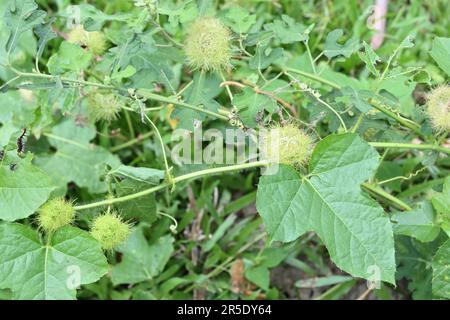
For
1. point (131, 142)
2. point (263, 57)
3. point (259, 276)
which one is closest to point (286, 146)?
point (263, 57)

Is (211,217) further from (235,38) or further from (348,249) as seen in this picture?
(348,249)

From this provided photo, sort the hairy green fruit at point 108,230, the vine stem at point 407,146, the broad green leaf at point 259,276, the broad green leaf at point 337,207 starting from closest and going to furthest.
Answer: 1. the broad green leaf at point 337,207
2. the hairy green fruit at point 108,230
3. the vine stem at point 407,146
4. the broad green leaf at point 259,276

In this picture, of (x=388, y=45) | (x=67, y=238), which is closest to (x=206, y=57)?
(x=67, y=238)

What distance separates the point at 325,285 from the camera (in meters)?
2.05

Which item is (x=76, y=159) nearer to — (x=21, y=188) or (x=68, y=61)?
(x=68, y=61)

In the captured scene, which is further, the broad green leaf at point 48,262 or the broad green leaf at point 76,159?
the broad green leaf at point 76,159

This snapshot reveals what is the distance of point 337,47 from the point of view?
1.70 m

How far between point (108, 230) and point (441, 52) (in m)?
0.91

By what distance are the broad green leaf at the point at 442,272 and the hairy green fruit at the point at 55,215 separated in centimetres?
85

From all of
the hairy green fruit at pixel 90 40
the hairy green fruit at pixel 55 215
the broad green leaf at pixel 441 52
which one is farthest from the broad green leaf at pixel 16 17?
the broad green leaf at pixel 441 52

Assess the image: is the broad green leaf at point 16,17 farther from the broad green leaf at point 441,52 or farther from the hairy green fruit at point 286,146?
the broad green leaf at point 441,52

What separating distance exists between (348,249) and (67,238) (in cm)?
62

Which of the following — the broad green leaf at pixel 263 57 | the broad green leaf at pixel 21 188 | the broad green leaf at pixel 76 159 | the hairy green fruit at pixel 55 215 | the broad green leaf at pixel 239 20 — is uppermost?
the broad green leaf at pixel 239 20

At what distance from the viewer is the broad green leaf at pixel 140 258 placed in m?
1.98
